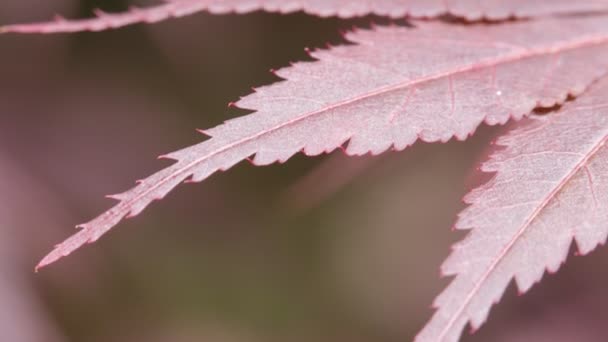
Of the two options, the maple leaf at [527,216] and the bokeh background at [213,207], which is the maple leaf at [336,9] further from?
the bokeh background at [213,207]

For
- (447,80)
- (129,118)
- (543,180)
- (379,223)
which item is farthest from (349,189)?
(543,180)

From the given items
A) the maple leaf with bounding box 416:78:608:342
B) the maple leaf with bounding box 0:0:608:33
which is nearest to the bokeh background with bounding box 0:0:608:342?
the maple leaf with bounding box 0:0:608:33

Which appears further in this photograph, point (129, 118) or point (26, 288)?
point (129, 118)

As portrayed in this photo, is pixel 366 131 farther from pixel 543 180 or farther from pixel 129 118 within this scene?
pixel 129 118

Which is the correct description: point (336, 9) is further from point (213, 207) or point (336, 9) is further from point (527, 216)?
point (213, 207)

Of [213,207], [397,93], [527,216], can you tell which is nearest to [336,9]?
[397,93]

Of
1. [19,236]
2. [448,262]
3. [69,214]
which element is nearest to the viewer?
[448,262]
